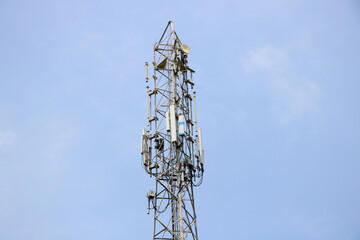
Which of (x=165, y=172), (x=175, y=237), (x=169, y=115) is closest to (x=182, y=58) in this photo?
(x=169, y=115)

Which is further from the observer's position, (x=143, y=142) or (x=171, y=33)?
(x=171, y=33)

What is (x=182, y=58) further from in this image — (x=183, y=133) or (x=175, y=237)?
(x=175, y=237)

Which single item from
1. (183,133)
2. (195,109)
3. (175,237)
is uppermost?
(195,109)

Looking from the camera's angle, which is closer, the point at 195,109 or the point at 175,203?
the point at 175,203

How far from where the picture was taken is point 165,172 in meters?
46.6

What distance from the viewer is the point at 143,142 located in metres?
47.7

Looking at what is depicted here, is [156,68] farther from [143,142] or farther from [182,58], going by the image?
[143,142]

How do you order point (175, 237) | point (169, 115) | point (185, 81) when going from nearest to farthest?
point (175, 237)
point (169, 115)
point (185, 81)

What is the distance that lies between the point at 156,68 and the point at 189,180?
31.8 ft

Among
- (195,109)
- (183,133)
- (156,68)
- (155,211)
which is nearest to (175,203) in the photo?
(155,211)

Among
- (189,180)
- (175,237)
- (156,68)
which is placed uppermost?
(156,68)

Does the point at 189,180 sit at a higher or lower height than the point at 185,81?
lower

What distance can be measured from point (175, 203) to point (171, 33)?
1390cm

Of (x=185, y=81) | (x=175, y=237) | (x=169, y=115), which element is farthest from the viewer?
(x=185, y=81)
